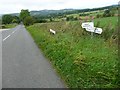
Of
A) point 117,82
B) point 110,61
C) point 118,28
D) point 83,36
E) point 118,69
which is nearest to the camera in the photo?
point 117,82

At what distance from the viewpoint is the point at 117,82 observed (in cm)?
638

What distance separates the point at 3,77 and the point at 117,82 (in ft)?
11.1

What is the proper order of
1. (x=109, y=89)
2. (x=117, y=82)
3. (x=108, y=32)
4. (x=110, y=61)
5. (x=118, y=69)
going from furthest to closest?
1. (x=108, y=32)
2. (x=110, y=61)
3. (x=118, y=69)
4. (x=117, y=82)
5. (x=109, y=89)

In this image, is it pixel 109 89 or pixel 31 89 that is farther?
pixel 31 89

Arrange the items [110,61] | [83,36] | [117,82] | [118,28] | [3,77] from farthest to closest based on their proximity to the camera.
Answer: [83,36] < [118,28] < [110,61] < [3,77] < [117,82]

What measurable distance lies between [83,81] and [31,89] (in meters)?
1.31

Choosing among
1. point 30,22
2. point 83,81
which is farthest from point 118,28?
point 30,22

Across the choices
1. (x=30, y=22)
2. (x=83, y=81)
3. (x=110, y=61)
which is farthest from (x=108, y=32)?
(x=30, y=22)

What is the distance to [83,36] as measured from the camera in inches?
653

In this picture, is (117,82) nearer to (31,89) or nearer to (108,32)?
(31,89)

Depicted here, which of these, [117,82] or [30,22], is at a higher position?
[117,82]

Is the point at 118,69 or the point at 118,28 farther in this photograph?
the point at 118,28

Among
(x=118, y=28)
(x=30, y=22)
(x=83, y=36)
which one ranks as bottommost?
(x=30, y=22)

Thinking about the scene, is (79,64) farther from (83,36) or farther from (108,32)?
(83,36)
